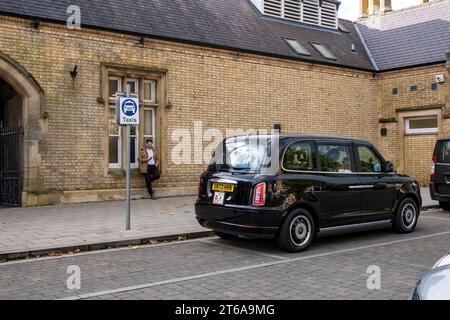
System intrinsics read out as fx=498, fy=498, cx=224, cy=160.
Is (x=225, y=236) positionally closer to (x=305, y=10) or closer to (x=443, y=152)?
(x=443, y=152)

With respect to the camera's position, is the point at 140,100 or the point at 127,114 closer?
the point at 127,114

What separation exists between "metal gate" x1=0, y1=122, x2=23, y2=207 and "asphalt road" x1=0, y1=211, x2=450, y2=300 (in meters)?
6.53

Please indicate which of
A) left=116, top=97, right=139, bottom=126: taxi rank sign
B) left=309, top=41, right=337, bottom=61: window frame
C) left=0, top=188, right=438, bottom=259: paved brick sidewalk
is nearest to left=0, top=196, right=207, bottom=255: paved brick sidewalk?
left=0, top=188, right=438, bottom=259: paved brick sidewalk

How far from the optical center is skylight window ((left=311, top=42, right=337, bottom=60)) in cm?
1997

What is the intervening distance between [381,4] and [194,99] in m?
15.4

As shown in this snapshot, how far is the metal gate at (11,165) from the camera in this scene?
519 inches

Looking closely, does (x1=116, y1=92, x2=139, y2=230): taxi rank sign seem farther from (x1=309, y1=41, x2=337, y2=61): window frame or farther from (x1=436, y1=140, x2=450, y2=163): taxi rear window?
(x1=309, y1=41, x2=337, y2=61): window frame

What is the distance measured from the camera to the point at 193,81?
16016 mm

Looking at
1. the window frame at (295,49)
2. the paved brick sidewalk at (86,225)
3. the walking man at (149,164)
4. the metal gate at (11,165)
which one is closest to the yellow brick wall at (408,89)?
the window frame at (295,49)

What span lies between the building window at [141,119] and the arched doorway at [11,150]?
2.53 m

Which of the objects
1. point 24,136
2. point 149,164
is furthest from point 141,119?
point 24,136

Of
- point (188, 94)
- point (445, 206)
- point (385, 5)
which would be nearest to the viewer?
point (445, 206)

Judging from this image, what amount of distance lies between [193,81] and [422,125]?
33.9 feet

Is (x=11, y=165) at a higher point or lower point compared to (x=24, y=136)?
lower
